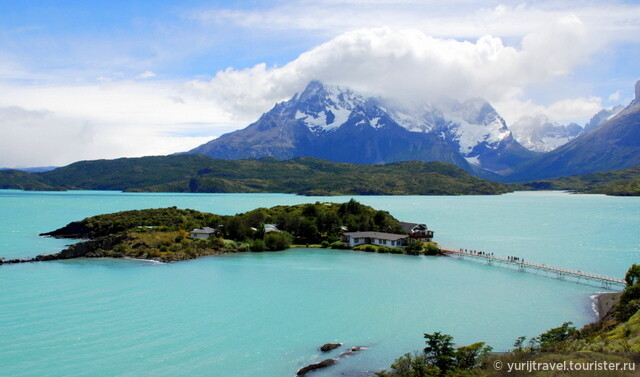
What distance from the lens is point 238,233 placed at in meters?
79.3

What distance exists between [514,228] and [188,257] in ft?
247

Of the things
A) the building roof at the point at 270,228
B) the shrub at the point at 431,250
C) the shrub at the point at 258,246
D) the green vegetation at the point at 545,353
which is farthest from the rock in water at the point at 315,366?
the building roof at the point at 270,228

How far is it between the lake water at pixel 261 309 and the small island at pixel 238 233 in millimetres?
4164

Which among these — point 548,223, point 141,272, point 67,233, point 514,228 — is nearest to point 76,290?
point 141,272

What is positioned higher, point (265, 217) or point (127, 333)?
point (265, 217)

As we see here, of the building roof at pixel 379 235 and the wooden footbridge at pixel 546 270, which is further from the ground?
the building roof at pixel 379 235

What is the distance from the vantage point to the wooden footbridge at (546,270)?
5121cm

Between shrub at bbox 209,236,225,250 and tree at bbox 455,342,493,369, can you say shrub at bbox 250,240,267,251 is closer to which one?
shrub at bbox 209,236,225,250

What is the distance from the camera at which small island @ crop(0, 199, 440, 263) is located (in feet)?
231

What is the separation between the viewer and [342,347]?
3109cm

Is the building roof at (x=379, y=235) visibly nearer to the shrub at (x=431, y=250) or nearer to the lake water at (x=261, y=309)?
the shrub at (x=431, y=250)

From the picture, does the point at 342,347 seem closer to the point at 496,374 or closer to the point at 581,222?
the point at 496,374

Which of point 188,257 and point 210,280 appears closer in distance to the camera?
point 210,280

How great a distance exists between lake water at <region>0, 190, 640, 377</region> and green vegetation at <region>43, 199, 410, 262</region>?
4.55 metres
